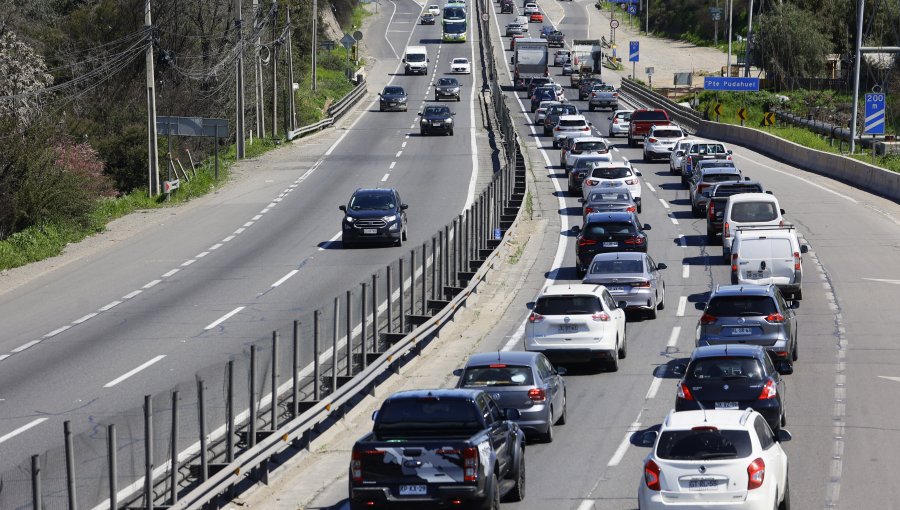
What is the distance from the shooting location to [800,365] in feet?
86.9

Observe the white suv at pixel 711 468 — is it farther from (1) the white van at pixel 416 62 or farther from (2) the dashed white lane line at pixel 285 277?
(1) the white van at pixel 416 62

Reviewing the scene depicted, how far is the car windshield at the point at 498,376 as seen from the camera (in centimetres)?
2027

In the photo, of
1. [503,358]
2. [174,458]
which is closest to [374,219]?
[503,358]

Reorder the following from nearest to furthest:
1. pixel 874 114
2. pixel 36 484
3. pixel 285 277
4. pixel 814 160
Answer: pixel 36 484
pixel 285 277
pixel 874 114
pixel 814 160

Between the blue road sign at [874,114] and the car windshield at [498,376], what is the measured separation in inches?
1656

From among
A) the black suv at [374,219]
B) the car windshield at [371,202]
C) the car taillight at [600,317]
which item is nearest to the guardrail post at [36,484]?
the car taillight at [600,317]

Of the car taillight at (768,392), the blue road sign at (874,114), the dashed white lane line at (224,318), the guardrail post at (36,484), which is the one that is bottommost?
the dashed white lane line at (224,318)

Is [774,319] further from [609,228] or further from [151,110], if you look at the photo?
[151,110]

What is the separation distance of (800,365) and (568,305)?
4575 millimetres

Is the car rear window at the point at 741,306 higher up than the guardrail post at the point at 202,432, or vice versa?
the guardrail post at the point at 202,432

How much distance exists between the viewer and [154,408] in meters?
14.9

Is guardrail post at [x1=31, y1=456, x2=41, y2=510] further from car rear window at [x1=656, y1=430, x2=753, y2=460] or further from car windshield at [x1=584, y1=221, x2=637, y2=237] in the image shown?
car windshield at [x1=584, y1=221, x2=637, y2=237]

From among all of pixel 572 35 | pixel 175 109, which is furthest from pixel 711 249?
pixel 572 35

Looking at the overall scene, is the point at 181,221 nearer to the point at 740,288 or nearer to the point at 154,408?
the point at 740,288
